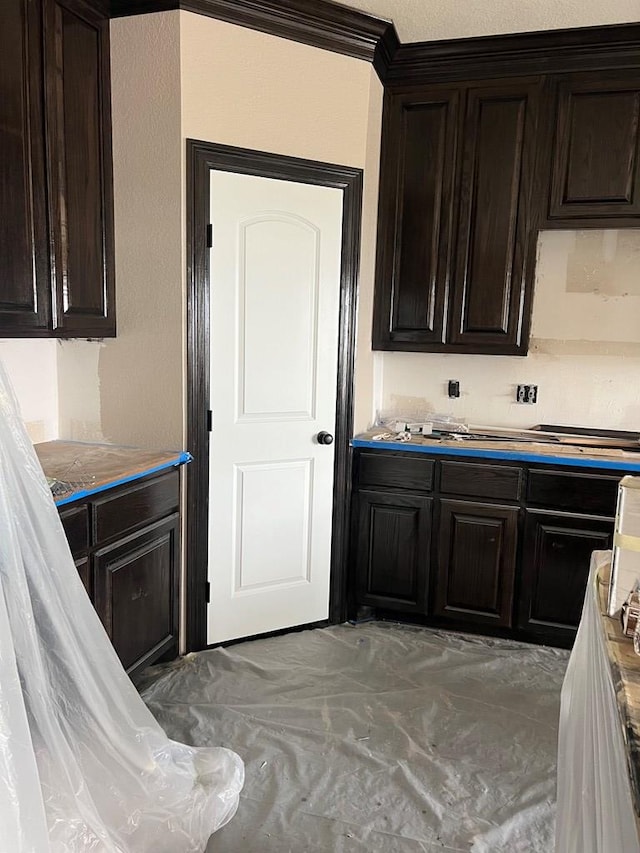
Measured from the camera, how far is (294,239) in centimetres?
287

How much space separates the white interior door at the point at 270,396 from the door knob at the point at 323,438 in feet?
0.08

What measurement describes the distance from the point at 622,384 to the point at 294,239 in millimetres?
1782

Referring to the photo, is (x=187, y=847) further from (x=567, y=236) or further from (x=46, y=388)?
(x=567, y=236)

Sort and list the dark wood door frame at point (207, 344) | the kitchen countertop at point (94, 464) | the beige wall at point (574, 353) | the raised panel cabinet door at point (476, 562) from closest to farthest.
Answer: the kitchen countertop at point (94, 464) → the dark wood door frame at point (207, 344) → the raised panel cabinet door at point (476, 562) → the beige wall at point (574, 353)

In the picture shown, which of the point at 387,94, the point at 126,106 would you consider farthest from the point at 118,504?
the point at 387,94

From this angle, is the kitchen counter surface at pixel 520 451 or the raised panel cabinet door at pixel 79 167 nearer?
the raised panel cabinet door at pixel 79 167

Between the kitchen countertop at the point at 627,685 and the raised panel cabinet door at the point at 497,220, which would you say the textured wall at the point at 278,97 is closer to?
the raised panel cabinet door at the point at 497,220

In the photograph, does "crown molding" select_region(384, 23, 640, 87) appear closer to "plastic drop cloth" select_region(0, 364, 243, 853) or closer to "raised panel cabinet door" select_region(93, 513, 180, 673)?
"raised panel cabinet door" select_region(93, 513, 180, 673)

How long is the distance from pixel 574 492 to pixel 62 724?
2.21m

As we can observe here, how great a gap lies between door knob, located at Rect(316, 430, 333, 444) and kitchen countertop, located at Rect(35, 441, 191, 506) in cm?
62

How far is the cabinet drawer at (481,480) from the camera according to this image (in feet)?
9.76

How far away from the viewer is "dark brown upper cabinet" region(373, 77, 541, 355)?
10.1 ft

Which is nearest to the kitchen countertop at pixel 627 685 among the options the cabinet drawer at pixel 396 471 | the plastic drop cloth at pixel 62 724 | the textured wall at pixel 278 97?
the plastic drop cloth at pixel 62 724

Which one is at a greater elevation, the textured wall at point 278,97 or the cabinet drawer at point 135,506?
the textured wall at point 278,97
